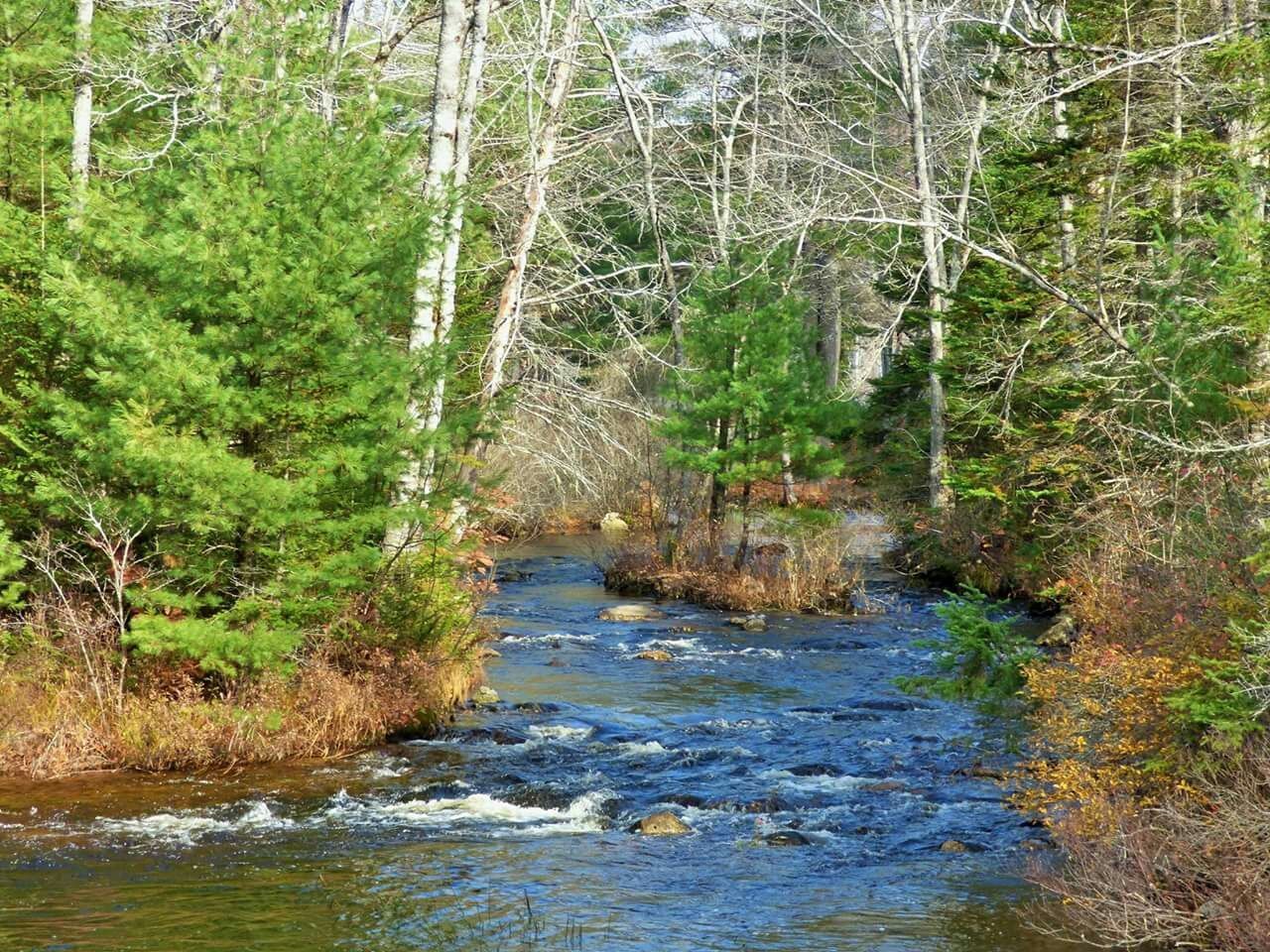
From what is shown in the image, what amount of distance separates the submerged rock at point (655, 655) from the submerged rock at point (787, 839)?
25.2ft

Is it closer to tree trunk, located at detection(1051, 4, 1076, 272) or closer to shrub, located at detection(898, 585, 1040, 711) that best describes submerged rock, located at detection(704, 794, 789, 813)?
shrub, located at detection(898, 585, 1040, 711)

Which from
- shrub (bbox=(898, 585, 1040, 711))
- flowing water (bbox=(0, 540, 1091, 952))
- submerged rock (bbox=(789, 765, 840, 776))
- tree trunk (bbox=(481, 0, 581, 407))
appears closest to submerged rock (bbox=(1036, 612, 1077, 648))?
flowing water (bbox=(0, 540, 1091, 952))

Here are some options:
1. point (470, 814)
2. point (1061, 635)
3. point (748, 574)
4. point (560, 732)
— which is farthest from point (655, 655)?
point (470, 814)

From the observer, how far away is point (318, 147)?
12.2 metres

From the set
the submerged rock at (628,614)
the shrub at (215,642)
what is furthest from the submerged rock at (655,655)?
the shrub at (215,642)

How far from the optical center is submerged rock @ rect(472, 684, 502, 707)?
15.4m

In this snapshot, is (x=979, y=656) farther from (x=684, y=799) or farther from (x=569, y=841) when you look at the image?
(x=569, y=841)

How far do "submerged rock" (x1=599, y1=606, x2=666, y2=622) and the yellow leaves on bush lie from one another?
11.9 m

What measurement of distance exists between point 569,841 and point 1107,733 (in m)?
3.94

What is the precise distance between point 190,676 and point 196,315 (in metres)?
3.09

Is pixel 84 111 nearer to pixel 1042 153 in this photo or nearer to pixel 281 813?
pixel 281 813

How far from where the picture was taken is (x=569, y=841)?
10.6 metres

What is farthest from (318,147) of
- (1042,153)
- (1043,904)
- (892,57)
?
(892,57)

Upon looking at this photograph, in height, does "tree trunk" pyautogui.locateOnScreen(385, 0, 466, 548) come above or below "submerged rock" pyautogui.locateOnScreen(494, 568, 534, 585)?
above
